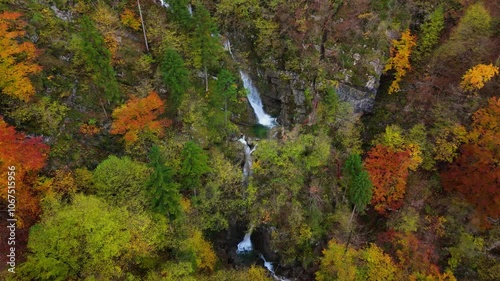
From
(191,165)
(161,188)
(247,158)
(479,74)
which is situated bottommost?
(247,158)

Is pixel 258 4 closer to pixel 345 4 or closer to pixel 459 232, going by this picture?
pixel 345 4

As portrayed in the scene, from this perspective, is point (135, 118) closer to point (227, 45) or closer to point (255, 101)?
point (255, 101)

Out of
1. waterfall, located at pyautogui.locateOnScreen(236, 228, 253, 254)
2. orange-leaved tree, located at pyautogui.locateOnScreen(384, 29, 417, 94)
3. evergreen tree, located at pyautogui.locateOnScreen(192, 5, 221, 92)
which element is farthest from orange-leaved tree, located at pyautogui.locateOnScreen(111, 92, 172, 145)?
orange-leaved tree, located at pyautogui.locateOnScreen(384, 29, 417, 94)

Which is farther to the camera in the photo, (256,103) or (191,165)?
(256,103)

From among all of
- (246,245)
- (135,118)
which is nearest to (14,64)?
(135,118)

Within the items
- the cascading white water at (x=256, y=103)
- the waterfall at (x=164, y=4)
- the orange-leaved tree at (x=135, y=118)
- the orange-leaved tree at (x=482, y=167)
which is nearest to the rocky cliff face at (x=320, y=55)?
the cascading white water at (x=256, y=103)

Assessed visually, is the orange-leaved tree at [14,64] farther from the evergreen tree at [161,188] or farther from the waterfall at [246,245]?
the waterfall at [246,245]

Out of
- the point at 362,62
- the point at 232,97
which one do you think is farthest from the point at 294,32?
the point at 232,97
